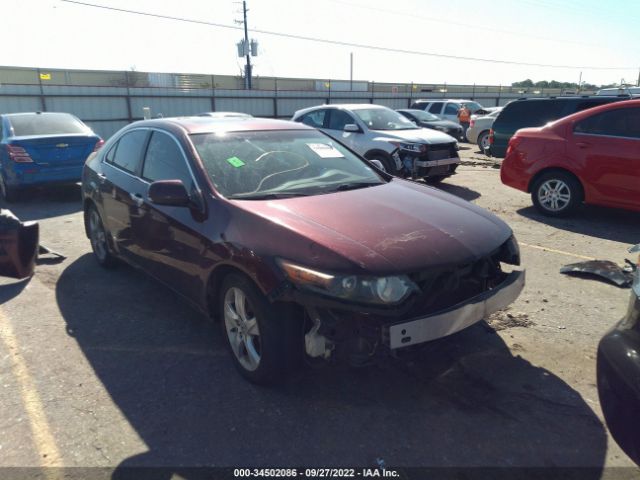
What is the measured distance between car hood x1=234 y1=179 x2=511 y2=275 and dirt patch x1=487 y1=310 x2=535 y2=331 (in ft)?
2.99

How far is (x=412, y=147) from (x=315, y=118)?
264 centimetres

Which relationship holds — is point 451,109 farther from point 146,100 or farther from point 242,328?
point 242,328

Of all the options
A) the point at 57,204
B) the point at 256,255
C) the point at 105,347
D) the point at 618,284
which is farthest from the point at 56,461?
the point at 57,204

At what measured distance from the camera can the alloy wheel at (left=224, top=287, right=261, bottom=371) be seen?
3.02m

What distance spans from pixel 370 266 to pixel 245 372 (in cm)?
116

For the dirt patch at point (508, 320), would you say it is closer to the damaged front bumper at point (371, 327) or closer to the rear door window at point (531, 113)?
the damaged front bumper at point (371, 327)

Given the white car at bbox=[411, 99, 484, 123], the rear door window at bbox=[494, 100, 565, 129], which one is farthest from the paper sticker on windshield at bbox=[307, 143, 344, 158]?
the white car at bbox=[411, 99, 484, 123]

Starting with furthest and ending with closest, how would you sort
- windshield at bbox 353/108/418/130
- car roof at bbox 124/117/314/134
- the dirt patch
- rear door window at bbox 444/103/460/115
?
rear door window at bbox 444/103/460/115 < windshield at bbox 353/108/418/130 < car roof at bbox 124/117/314/134 < the dirt patch

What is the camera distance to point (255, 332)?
2986 millimetres

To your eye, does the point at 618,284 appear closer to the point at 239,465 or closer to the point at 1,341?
the point at 239,465

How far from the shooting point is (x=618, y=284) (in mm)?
4594

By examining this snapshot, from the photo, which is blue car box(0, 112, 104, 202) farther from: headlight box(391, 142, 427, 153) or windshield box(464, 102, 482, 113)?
windshield box(464, 102, 482, 113)

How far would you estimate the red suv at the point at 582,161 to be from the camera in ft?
21.0

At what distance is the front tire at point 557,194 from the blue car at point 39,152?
758 cm
